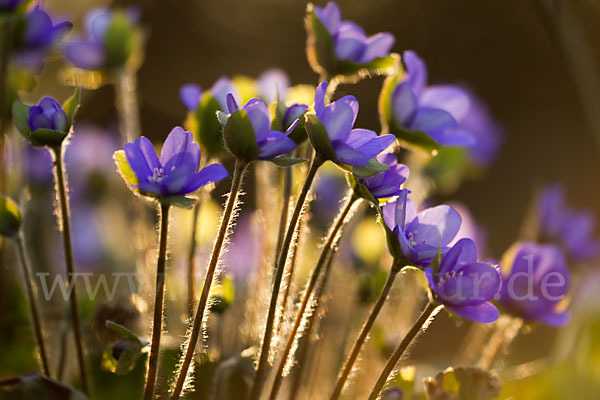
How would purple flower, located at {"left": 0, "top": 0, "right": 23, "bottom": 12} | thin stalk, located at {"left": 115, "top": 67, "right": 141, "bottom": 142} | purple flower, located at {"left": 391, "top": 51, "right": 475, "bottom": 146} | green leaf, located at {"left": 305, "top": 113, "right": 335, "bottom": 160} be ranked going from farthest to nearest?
1. thin stalk, located at {"left": 115, "top": 67, "right": 141, "bottom": 142}
2. purple flower, located at {"left": 0, "top": 0, "right": 23, "bottom": 12}
3. purple flower, located at {"left": 391, "top": 51, "right": 475, "bottom": 146}
4. green leaf, located at {"left": 305, "top": 113, "right": 335, "bottom": 160}

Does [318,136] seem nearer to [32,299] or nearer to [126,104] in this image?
[32,299]

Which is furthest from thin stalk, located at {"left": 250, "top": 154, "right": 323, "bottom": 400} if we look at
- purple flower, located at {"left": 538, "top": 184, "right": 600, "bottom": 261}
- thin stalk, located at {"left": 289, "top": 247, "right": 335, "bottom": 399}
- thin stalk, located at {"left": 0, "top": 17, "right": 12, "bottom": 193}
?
purple flower, located at {"left": 538, "top": 184, "right": 600, "bottom": 261}

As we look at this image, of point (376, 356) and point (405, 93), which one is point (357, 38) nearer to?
point (405, 93)

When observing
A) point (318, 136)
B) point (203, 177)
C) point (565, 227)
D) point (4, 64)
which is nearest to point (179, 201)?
point (203, 177)

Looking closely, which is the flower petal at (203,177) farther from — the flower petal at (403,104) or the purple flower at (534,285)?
the purple flower at (534,285)

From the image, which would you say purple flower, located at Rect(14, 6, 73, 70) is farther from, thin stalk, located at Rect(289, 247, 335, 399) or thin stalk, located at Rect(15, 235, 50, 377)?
thin stalk, located at Rect(289, 247, 335, 399)

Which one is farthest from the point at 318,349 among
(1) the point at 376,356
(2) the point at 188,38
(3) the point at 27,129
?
(2) the point at 188,38

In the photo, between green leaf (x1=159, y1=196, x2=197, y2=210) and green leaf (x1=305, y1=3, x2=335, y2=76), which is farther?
green leaf (x1=305, y1=3, x2=335, y2=76)
